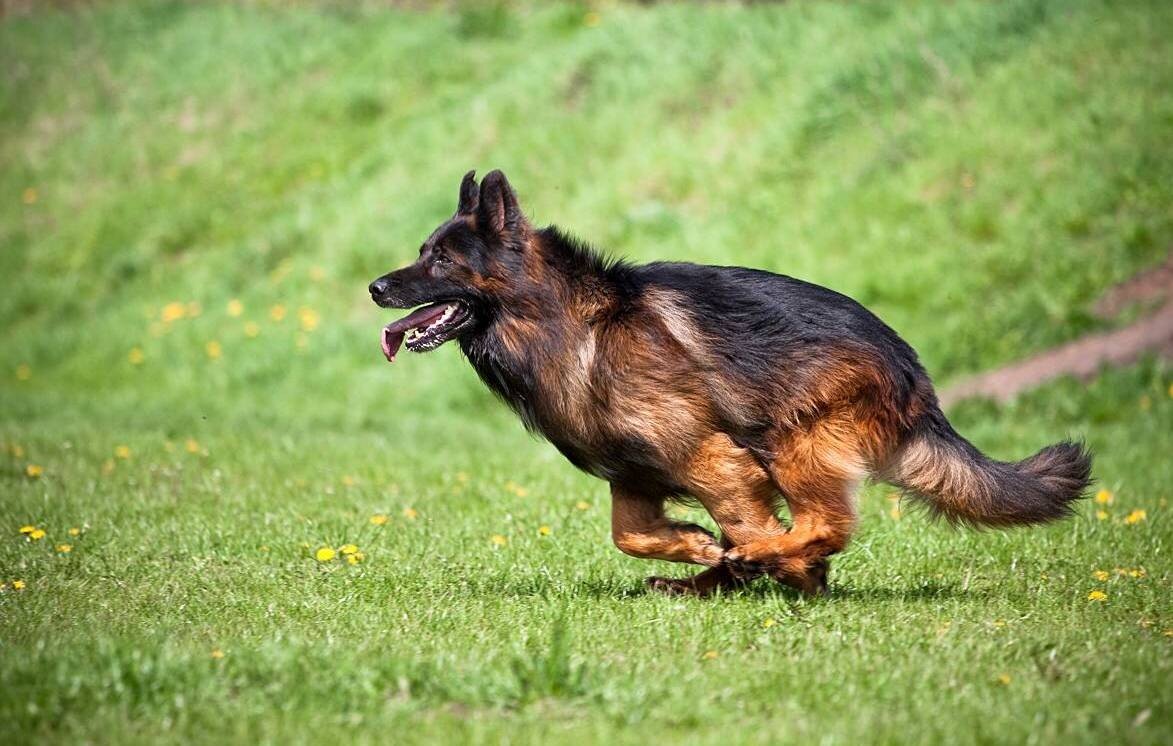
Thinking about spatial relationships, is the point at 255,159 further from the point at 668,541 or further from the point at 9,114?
the point at 668,541

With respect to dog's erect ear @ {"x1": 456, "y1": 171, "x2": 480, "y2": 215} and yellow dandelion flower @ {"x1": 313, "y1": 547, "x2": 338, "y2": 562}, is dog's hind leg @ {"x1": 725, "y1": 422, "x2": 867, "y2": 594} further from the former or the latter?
yellow dandelion flower @ {"x1": 313, "y1": 547, "x2": 338, "y2": 562}

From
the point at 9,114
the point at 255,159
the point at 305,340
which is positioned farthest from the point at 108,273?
the point at 9,114

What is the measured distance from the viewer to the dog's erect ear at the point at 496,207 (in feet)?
19.7

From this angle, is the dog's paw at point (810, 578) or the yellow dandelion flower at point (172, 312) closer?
the dog's paw at point (810, 578)

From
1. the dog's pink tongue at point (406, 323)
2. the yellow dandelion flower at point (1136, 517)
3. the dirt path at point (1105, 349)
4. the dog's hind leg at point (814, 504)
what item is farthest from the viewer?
the dirt path at point (1105, 349)

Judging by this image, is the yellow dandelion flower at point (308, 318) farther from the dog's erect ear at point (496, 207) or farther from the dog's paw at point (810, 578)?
the dog's paw at point (810, 578)

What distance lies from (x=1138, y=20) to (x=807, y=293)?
10.8 metres

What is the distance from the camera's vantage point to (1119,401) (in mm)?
11680

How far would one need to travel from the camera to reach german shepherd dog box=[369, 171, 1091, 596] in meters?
5.94

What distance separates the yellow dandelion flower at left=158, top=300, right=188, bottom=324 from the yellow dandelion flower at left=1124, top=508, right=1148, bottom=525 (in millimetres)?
13071

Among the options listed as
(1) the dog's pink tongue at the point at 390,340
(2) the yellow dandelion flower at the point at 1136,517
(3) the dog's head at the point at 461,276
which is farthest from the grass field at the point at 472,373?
(3) the dog's head at the point at 461,276

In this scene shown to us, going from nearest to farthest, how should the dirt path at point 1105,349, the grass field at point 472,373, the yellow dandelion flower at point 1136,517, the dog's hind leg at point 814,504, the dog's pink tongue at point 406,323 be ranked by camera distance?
the grass field at point 472,373 < the dog's hind leg at point 814,504 < the dog's pink tongue at point 406,323 < the yellow dandelion flower at point 1136,517 < the dirt path at point 1105,349

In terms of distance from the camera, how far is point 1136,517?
25.5ft

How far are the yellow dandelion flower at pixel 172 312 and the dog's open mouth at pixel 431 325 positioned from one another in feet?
40.6
